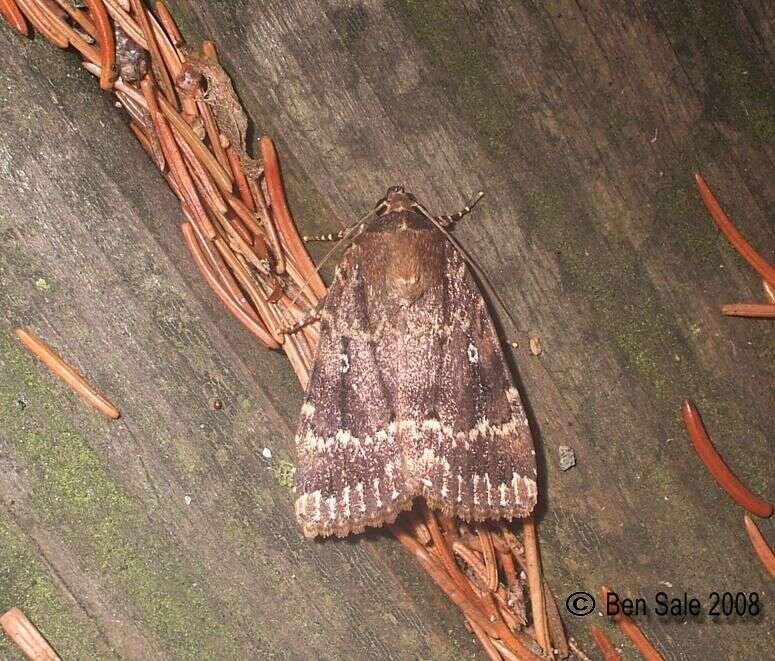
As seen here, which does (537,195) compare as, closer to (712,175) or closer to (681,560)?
(712,175)

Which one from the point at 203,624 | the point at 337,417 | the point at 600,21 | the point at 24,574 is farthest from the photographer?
the point at 337,417

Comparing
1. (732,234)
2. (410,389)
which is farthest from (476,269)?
(732,234)

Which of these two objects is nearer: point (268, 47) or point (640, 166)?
point (268, 47)

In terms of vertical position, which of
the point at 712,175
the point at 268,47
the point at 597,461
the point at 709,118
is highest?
the point at 268,47

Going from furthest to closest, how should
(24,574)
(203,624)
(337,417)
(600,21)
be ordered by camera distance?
(337,417) → (600,21) → (203,624) → (24,574)

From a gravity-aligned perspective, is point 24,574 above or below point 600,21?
below

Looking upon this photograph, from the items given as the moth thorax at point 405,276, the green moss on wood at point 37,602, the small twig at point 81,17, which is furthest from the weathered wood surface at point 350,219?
the moth thorax at point 405,276

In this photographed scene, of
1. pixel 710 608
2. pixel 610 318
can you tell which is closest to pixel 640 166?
pixel 610 318
